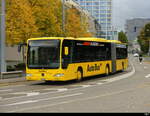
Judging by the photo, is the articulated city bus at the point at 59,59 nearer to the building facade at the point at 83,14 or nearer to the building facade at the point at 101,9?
the building facade at the point at 83,14

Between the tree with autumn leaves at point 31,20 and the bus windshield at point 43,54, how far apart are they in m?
9.26

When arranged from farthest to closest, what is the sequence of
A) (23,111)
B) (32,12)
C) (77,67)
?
(32,12)
(77,67)
(23,111)

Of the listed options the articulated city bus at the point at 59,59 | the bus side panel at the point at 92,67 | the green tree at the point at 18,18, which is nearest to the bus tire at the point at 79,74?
the articulated city bus at the point at 59,59

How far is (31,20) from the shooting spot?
29.0 m

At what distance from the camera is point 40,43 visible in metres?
18.4

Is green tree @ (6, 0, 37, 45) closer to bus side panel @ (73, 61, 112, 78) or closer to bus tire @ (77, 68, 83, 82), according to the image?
bus side panel @ (73, 61, 112, 78)

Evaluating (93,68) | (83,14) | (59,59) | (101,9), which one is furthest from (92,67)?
(101,9)

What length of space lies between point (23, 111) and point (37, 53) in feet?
31.2

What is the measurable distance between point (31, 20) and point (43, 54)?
11383 millimetres

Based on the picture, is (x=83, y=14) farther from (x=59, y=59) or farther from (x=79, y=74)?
(x=59, y=59)

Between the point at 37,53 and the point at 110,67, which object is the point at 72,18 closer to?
the point at 110,67

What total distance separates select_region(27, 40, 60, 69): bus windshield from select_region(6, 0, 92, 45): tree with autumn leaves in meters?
9.26

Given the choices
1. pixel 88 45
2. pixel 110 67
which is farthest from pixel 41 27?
pixel 88 45

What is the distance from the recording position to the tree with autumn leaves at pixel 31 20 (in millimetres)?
28281
